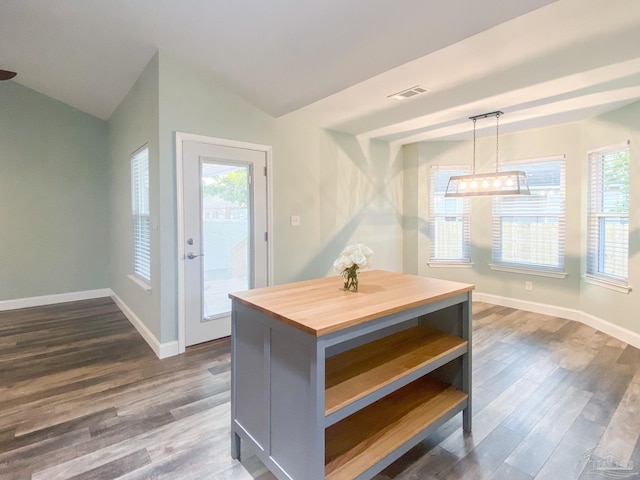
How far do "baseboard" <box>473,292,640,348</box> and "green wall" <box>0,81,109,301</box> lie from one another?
631 centimetres

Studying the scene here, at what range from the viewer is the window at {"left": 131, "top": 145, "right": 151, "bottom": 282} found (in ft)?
12.5

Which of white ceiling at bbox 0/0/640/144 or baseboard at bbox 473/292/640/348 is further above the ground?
white ceiling at bbox 0/0/640/144

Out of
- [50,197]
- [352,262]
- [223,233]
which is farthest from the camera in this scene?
[50,197]

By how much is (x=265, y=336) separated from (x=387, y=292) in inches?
29.3

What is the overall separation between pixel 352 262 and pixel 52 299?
217 inches

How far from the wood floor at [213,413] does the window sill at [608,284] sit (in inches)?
21.5

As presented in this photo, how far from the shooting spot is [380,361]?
182 cm

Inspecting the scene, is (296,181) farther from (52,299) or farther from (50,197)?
(52,299)

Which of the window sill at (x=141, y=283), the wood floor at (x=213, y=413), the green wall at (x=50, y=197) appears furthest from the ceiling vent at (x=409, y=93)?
the green wall at (x=50, y=197)

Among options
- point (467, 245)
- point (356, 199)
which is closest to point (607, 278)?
point (467, 245)

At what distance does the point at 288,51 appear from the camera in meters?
2.78

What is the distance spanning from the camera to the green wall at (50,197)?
482 centimetres

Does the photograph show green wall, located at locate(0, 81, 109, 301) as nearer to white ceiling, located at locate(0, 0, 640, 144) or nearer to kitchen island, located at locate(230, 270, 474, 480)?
white ceiling, located at locate(0, 0, 640, 144)

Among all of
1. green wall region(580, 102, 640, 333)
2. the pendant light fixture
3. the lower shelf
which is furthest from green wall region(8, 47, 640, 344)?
the lower shelf
